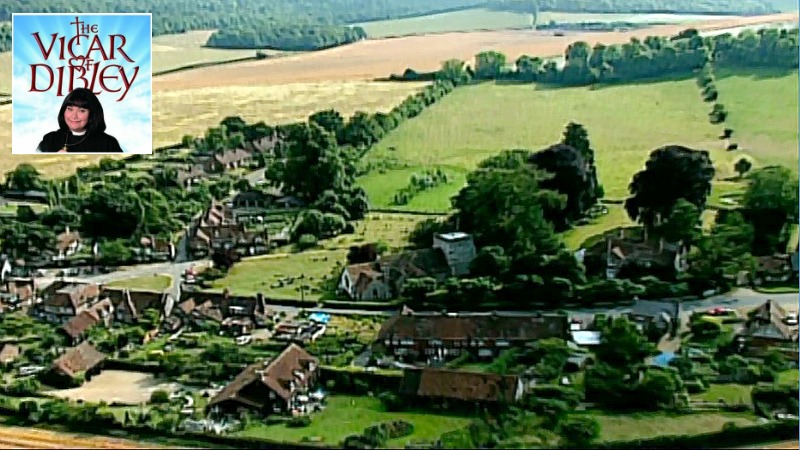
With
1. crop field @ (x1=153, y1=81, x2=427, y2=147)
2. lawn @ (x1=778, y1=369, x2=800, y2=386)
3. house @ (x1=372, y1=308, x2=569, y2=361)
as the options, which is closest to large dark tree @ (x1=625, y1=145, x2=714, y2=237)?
house @ (x1=372, y1=308, x2=569, y2=361)

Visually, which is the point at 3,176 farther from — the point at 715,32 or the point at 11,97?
the point at 715,32

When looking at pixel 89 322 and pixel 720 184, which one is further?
pixel 720 184

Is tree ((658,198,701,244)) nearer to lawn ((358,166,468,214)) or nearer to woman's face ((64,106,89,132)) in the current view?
lawn ((358,166,468,214))

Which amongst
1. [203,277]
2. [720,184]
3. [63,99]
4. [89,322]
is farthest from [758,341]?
[63,99]

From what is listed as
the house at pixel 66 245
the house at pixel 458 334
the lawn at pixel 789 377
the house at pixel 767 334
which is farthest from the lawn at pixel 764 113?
the house at pixel 66 245

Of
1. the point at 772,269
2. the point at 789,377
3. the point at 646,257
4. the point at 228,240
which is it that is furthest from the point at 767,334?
the point at 228,240

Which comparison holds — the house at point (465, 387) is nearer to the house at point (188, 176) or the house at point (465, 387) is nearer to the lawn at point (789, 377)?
the lawn at point (789, 377)
